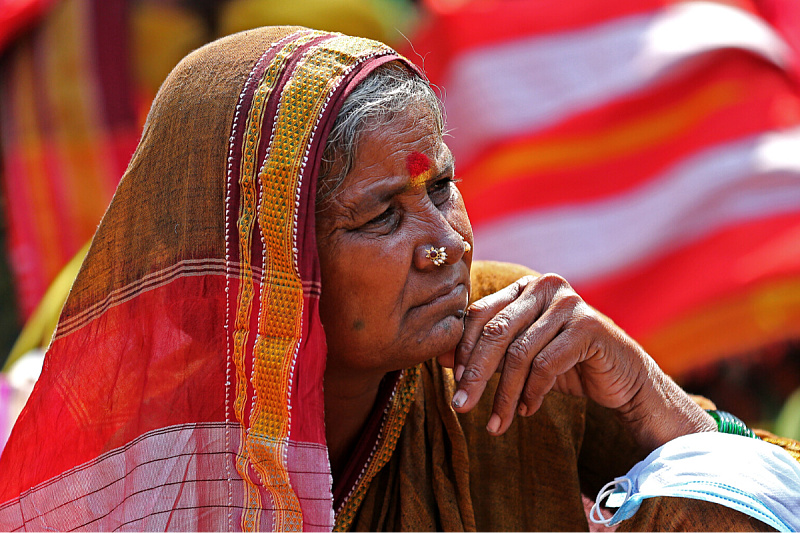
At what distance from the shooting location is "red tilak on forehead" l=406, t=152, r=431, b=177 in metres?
1.82

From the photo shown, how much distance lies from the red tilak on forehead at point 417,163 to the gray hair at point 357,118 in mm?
93

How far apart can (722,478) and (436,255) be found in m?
0.79

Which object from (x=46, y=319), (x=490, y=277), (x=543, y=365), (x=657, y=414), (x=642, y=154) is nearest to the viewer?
(x=543, y=365)

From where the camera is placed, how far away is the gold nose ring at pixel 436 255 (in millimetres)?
1814

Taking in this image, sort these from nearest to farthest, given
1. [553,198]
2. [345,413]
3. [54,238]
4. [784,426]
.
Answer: [345,413]
[784,426]
[553,198]
[54,238]

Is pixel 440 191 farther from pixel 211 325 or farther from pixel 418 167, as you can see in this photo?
pixel 211 325

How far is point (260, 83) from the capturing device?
179 cm

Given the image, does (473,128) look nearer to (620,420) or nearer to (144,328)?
(620,420)

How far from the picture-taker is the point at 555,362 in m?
1.87

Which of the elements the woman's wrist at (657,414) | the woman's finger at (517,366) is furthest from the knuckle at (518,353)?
the woman's wrist at (657,414)

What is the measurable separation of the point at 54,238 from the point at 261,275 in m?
3.26

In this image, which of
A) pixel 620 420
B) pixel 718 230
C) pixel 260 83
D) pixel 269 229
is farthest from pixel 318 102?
pixel 718 230

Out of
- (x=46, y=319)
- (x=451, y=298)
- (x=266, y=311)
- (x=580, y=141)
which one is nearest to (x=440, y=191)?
(x=451, y=298)

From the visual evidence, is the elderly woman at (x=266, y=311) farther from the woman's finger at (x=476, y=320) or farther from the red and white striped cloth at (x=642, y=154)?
the red and white striped cloth at (x=642, y=154)
